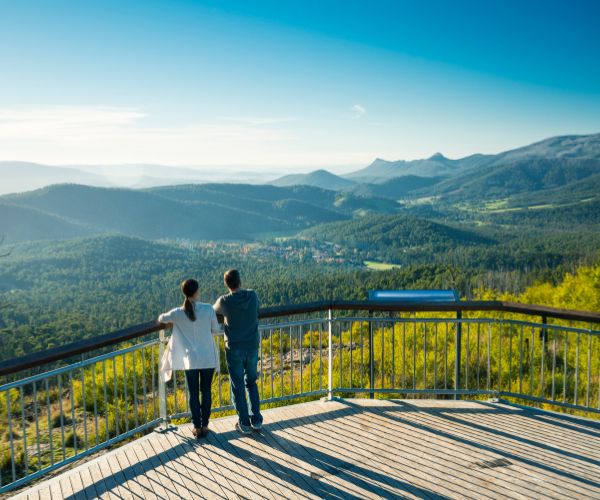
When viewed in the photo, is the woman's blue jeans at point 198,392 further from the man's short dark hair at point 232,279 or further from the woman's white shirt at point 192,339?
the man's short dark hair at point 232,279

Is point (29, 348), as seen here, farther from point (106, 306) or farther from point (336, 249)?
point (336, 249)

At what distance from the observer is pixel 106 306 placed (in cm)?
A: 8850

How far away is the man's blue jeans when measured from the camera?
4.38 m

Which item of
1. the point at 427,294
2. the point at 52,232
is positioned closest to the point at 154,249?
the point at 52,232

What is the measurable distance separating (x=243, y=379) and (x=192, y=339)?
0.62 m

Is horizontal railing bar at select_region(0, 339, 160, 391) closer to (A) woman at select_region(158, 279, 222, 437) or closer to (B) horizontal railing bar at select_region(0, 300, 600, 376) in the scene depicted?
(B) horizontal railing bar at select_region(0, 300, 600, 376)

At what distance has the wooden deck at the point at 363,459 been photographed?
3.58 meters

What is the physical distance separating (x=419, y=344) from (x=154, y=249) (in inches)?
5755

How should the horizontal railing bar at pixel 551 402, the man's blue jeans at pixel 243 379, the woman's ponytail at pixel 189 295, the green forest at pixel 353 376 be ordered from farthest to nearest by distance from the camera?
the horizontal railing bar at pixel 551 402, the green forest at pixel 353 376, the man's blue jeans at pixel 243 379, the woman's ponytail at pixel 189 295

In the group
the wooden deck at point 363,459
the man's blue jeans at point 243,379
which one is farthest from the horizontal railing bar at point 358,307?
the wooden deck at point 363,459

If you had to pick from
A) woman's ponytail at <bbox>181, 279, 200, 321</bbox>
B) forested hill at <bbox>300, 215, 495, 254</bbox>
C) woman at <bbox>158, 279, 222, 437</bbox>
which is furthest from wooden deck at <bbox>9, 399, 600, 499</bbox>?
forested hill at <bbox>300, 215, 495, 254</bbox>

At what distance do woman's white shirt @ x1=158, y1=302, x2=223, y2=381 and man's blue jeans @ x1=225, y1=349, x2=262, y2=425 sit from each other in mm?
197

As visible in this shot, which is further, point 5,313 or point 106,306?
point 106,306

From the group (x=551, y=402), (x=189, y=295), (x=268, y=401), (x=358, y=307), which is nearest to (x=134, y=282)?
(x=268, y=401)
